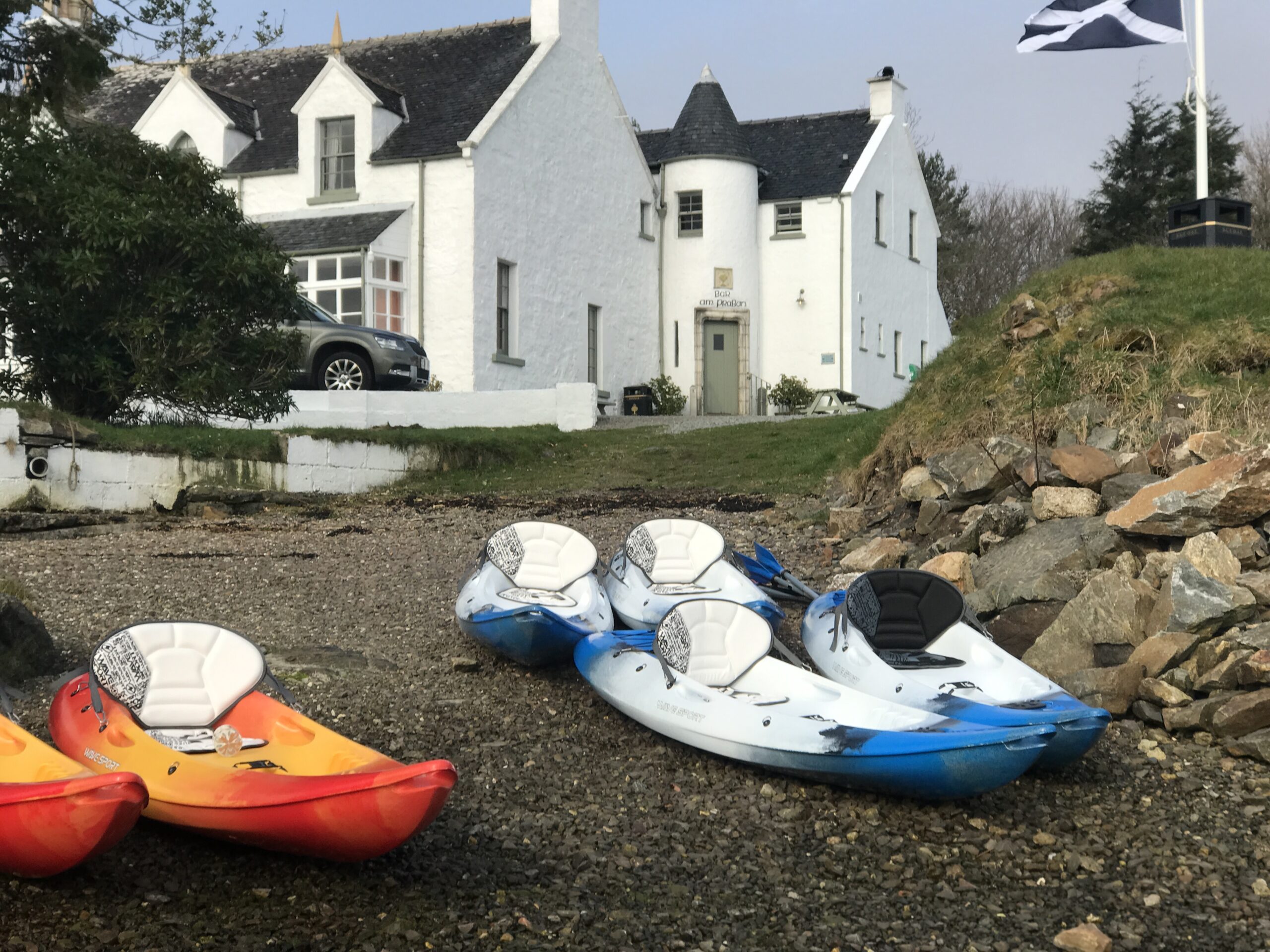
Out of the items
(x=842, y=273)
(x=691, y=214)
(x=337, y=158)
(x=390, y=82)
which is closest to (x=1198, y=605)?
(x=337, y=158)

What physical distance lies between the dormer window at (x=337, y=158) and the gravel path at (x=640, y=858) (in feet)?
61.8

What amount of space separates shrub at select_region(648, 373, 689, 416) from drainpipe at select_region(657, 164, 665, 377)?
83cm

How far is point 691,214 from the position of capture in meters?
31.2

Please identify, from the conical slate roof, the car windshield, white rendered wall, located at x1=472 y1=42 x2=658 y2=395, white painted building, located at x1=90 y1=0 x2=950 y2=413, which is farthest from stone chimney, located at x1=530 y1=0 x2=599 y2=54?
the car windshield

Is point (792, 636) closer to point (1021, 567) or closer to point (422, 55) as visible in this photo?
point (1021, 567)

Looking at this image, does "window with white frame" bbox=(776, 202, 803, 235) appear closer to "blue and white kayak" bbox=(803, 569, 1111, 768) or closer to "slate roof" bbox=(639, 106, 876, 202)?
"slate roof" bbox=(639, 106, 876, 202)

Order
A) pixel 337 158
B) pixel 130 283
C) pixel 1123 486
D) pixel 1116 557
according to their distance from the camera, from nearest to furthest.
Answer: pixel 1116 557 < pixel 1123 486 < pixel 130 283 < pixel 337 158

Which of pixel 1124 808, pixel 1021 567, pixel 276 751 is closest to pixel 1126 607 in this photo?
pixel 1021 567

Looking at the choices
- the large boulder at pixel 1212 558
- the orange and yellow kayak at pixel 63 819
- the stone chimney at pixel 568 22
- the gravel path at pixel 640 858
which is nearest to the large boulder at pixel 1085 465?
the large boulder at pixel 1212 558

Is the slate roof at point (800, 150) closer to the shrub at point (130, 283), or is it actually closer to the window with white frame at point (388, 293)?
the window with white frame at point (388, 293)

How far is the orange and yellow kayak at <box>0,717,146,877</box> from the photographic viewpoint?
4555 millimetres

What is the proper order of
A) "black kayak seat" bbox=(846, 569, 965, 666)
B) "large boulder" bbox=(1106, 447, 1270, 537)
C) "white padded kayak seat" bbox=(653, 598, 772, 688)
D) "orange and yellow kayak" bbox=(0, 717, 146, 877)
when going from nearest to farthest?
1. "orange and yellow kayak" bbox=(0, 717, 146, 877)
2. "white padded kayak seat" bbox=(653, 598, 772, 688)
3. "black kayak seat" bbox=(846, 569, 965, 666)
4. "large boulder" bbox=(1106, 447, 1270, 537)

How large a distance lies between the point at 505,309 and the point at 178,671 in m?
20.5

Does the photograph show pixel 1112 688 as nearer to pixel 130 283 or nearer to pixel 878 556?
pixel 878 556
